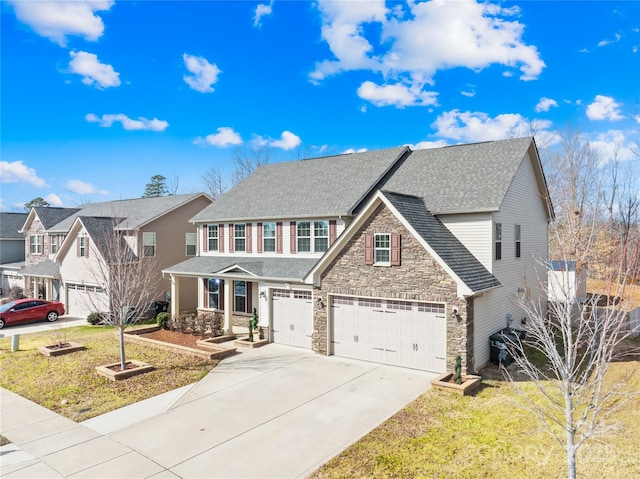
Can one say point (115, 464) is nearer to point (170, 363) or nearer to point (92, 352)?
point (170, 363)

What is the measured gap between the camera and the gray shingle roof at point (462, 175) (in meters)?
16.5

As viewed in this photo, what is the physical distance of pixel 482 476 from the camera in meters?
8.32

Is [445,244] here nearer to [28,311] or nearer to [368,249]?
[368,249]

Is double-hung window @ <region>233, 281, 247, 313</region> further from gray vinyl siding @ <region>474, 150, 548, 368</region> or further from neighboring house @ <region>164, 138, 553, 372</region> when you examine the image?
gray vinyl siding @ <region>474, 150, 548, 368</region>

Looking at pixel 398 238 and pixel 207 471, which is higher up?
pixel 398 238

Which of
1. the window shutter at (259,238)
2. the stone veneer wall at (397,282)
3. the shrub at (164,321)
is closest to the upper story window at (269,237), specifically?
the window shutter at (259,238)

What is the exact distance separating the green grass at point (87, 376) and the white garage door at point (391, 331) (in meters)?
5.29

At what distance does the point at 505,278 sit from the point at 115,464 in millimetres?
14864

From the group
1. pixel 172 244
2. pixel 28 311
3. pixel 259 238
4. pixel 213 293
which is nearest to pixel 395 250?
pixel 259 238

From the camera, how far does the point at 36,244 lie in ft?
113

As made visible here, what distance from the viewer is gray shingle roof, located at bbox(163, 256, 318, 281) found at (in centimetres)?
1911

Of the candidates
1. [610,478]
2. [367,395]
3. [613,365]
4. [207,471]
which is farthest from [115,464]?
[613,365]

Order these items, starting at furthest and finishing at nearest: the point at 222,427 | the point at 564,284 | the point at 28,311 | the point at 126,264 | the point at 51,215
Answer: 1. the point at 51,215
2. the point at 28,311
3. the point at 126,264
4. the point at 222,427
5. the point at 564,284

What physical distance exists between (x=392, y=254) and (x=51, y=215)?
103 ft
